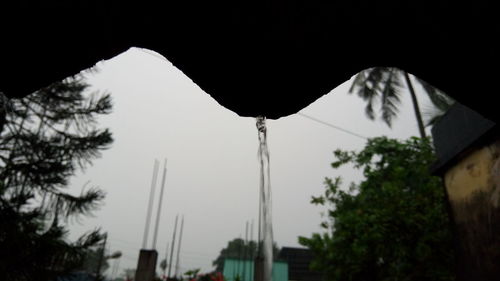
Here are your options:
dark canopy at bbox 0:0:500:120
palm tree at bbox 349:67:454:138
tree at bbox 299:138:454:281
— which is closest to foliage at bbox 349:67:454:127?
palm tree at bbox 349:67:454:138

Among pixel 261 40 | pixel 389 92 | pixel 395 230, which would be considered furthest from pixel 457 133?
pixel 389 92

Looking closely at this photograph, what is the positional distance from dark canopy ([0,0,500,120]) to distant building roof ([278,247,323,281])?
25.1 meters

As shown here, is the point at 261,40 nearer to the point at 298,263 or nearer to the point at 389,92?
the point at 389,92

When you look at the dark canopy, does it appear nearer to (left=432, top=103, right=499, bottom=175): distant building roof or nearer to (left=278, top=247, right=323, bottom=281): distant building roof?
(left=432, top=103, right=499, bottom=175): distant building roof

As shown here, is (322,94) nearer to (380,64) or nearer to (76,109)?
(380,64)

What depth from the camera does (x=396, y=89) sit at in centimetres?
1320

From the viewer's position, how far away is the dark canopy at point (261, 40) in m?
0.87

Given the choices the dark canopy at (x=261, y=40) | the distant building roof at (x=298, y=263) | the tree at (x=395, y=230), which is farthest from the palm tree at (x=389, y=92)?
the distant building roof at (x=298, y=263)

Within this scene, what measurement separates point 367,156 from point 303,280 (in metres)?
19.2

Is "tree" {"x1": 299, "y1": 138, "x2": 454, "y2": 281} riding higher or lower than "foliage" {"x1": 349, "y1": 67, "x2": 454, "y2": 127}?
lower

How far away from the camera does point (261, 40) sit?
94cm

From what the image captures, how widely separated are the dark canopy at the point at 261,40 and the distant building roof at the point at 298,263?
2515 cm

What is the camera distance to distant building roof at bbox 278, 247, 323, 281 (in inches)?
965

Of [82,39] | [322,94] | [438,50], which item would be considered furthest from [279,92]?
[82,39]
